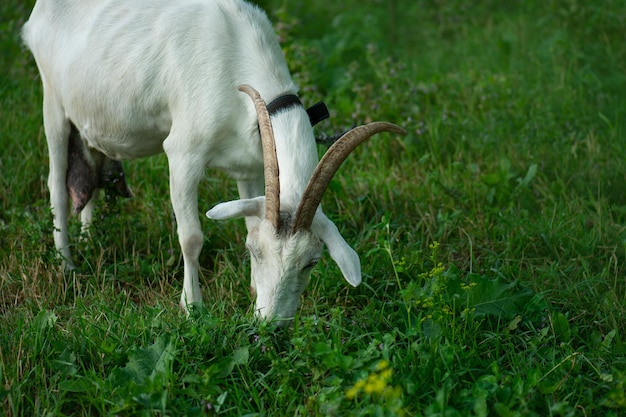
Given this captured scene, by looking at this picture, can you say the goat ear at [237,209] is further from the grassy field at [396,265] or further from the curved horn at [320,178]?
the grassy field at [396,265]

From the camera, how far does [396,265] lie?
168 inches

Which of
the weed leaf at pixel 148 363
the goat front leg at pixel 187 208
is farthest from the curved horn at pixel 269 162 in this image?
the weed leaf at pixel 148 363

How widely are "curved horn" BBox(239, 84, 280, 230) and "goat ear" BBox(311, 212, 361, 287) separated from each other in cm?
22

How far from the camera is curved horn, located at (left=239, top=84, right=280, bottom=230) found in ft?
11.7

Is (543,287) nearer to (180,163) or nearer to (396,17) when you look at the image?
(180,163)

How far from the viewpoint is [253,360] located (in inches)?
145

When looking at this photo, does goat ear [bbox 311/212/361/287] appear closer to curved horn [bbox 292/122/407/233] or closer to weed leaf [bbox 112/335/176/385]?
curved horn [bbox 292/122/407/233]

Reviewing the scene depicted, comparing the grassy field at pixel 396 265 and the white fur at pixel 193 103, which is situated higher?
the white fur at pixel 193 103

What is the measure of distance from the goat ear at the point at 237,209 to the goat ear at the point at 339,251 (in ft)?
0.88

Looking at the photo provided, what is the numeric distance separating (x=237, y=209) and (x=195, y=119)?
2.42ft

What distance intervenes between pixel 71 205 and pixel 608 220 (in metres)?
3.56

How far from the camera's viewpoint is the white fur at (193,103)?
3699 millimetres

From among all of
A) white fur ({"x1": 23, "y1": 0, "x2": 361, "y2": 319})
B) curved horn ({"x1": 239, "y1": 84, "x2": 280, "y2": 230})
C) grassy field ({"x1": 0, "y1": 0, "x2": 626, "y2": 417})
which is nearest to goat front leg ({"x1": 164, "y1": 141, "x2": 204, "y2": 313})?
white fur ({"x1": 23, "y1": 0, "x2": 361, "y2": 319})

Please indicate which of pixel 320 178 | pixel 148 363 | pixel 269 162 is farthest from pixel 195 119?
pixel 148 363
